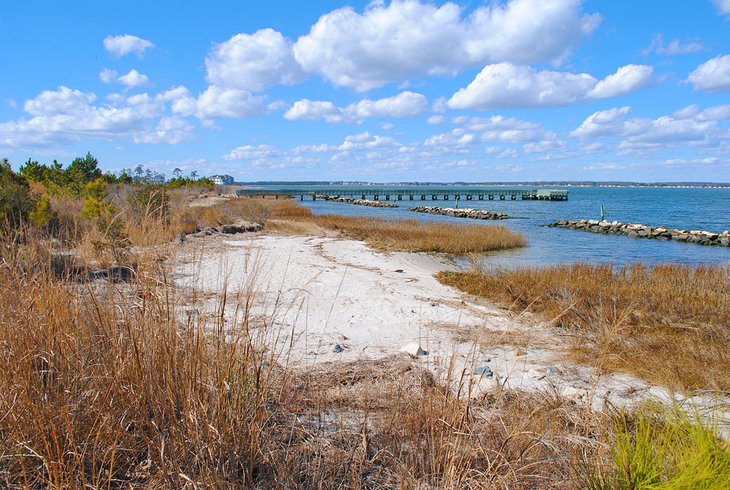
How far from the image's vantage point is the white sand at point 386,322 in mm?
4617

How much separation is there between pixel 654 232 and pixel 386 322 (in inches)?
1347

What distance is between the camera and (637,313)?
8633mm

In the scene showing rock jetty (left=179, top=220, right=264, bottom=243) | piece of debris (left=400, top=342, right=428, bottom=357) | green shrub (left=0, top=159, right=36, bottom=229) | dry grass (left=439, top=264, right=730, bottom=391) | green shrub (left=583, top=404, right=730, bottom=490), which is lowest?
dry grass (left=439, top=264, right=730, bottom=391)

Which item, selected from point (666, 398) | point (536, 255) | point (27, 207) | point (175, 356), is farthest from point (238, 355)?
point (536, 255)

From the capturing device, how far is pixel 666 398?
4.86 meters

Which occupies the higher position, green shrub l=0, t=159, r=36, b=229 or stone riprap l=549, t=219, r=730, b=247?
green shrub l=0, t=159, r=36, b=229

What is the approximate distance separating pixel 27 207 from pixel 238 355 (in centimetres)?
1273

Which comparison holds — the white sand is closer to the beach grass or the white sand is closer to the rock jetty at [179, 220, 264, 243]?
the beach grass

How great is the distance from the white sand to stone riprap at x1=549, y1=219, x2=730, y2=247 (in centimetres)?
2544

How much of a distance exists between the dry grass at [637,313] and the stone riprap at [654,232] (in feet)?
68.8

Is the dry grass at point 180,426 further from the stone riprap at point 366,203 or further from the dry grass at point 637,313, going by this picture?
the stone riprap at point 366,203

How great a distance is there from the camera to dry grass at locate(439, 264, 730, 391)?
5551mm

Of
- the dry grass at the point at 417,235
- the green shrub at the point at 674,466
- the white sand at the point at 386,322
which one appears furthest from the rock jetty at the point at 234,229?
the green shrub at the point at 674,466

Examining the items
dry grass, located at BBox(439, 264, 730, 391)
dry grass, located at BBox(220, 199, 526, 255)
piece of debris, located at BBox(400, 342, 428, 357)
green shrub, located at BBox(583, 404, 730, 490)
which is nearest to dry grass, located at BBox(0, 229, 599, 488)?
green shrub, located at BBox(583, 404, 730, 490)
